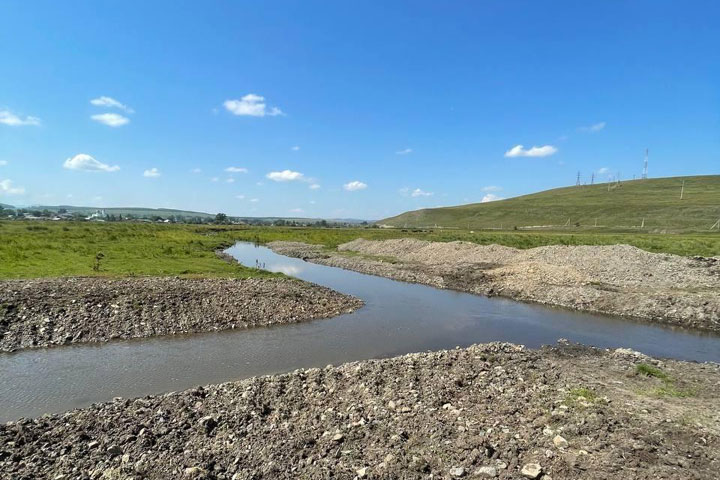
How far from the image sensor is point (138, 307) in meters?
22.5

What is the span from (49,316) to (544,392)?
23.6 metres

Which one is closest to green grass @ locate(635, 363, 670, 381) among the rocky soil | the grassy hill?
the rocky soil

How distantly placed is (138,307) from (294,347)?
10342mm

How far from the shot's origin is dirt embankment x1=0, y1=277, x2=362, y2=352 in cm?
1930

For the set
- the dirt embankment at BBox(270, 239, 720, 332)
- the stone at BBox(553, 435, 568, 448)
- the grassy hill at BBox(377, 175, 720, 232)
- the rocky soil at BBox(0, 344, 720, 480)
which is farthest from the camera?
the grassy hill at BBox(377, 175, 720, 232)

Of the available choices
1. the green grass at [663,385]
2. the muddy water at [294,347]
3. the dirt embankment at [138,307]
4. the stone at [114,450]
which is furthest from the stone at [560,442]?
the dirt embankment at [138,307]

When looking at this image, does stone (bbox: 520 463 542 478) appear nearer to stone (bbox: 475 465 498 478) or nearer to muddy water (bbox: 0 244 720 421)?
stone (bbox: 475 465 498 478)

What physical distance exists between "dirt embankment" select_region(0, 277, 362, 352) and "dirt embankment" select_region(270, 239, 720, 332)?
1593 cm

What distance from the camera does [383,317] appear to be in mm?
26297

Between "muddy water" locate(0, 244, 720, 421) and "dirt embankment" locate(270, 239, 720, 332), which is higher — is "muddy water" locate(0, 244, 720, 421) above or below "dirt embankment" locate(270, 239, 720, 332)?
below

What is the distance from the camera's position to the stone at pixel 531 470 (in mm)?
7821

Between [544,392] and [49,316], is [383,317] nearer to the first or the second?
[544,392]

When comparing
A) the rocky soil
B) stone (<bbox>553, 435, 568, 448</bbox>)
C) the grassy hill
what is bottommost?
the rocky soil

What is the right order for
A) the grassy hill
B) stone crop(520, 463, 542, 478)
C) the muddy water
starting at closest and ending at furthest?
stone crop(520, 463, 542, 478), the muddy water, the grassy hill
